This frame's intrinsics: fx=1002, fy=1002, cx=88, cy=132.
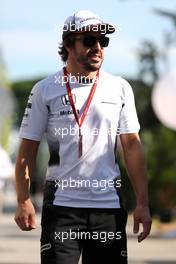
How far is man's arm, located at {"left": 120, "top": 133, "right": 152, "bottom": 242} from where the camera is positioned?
4.57 metres

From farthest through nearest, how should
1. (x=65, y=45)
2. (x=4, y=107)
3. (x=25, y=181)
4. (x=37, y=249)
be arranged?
(x=4, y=107) < (x=37, y=249) < (x=65, y=45) < (x=25, y=181)

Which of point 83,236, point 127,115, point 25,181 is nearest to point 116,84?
point 127,115

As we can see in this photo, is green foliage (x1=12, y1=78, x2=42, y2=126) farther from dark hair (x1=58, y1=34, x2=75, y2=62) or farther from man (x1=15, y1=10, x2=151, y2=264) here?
man (x1=15, y1=10, x2=151, y2=264)

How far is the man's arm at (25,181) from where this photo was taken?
461 cm

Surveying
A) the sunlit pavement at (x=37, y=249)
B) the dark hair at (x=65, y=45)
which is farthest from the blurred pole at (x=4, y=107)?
the dark hair at (x=65, y=45)

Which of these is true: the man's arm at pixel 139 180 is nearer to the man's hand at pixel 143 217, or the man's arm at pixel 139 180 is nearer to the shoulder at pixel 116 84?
the man's hand at pixel 143 217

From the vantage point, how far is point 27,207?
4.61 m

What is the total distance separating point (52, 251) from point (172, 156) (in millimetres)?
19195

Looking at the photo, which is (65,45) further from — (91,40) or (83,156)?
(83,156)

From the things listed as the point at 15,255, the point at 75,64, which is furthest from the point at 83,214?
the point at 15,255

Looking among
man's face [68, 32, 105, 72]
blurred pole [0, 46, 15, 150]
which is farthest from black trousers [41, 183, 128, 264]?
blurred pole [0, 46, 15, 150]

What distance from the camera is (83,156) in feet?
15.0

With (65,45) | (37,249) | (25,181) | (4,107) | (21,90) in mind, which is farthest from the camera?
(21,90)

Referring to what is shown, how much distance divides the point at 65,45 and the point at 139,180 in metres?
0.76
